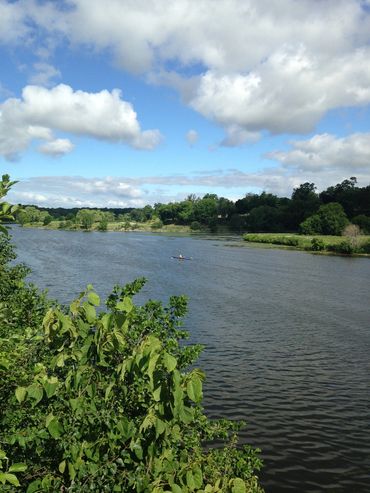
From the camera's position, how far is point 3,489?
616 centimetres

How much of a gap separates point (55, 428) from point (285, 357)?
3135 centimetres

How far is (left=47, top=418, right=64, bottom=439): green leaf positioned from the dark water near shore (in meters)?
15.8

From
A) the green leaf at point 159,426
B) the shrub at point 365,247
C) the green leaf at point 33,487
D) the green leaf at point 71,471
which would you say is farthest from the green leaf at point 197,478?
the shrub at point 365,247

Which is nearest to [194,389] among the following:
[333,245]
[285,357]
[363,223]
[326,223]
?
[285,357]

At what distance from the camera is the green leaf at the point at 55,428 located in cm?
611

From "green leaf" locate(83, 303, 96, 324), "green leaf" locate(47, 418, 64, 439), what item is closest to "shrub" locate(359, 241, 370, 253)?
"green leaf" locate(83, 303, 96, 324)

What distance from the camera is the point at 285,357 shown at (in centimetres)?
3531

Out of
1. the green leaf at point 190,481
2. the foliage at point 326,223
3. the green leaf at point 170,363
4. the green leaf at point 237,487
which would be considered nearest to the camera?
the green leaf at point 170,363

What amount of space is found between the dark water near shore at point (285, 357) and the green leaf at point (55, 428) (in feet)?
51.7

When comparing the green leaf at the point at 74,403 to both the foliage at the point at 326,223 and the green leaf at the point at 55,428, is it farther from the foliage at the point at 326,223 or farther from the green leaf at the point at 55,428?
the foliage at the point at 326,223

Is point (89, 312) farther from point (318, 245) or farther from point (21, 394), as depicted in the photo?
point (318, 245)

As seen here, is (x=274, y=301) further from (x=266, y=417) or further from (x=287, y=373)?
(x=266, y=417)

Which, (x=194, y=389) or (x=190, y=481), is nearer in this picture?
(x=194, y=389)

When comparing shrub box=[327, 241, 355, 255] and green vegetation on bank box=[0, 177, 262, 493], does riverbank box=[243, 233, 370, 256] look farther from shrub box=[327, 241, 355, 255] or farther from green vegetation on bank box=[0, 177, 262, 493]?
green vegetation on bank box=[0, 177, 262, 493]
